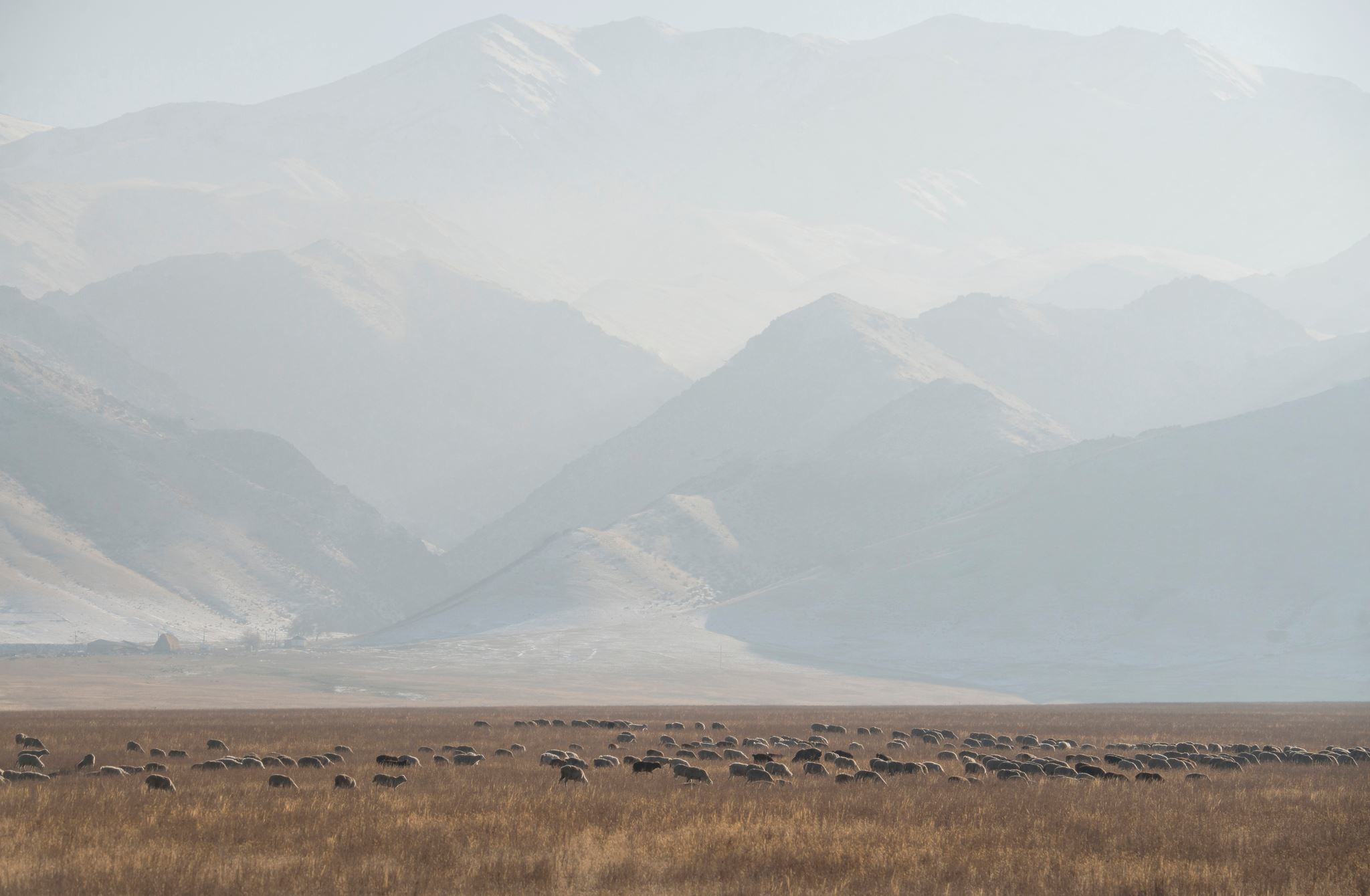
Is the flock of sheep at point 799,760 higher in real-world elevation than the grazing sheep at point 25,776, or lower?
higher

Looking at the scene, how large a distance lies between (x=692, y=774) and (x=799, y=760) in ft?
22.7

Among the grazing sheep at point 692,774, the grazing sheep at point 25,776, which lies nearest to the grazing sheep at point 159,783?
the grazing sheep at point 25,776

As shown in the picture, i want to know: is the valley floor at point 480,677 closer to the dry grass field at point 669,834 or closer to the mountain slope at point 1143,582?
the mountain slope at point 1143,582

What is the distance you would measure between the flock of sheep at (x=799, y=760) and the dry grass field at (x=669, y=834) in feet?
2.18

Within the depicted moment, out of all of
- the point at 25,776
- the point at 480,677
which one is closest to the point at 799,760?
the point at 25,776

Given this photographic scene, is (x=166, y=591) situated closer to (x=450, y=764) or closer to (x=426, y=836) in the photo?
(x=450, y=764)

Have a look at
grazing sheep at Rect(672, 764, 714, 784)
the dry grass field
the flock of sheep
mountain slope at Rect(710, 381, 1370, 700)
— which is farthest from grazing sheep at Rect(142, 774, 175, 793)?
mountain slope at Rect(710, 381, 1370, 700)

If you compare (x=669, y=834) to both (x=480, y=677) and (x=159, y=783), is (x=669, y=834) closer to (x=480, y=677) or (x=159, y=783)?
(x=159, y=783)

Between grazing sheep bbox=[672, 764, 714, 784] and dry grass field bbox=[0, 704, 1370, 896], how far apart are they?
0.52 meters

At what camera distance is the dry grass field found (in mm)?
19719

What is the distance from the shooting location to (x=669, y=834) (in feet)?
75.3

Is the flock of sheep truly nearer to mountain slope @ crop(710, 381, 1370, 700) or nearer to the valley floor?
the valley floor

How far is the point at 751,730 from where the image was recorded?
5616 cm

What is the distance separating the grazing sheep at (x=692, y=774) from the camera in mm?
31453
